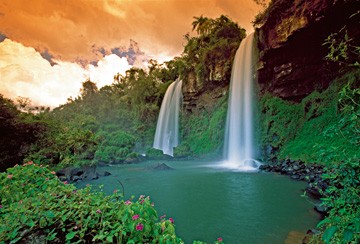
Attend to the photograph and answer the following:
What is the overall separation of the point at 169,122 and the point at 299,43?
17521 mm

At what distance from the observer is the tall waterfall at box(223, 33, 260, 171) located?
55.2ft

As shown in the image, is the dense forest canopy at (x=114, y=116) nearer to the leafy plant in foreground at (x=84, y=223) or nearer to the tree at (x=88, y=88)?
the tree at (x=88, y=88)

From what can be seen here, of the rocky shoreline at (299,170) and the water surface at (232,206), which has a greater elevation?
the rocky shoreline at (299,170)

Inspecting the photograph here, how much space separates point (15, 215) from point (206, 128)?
21495 mm

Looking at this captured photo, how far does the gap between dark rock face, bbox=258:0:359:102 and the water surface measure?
8.29 m

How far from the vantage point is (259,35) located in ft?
51.2

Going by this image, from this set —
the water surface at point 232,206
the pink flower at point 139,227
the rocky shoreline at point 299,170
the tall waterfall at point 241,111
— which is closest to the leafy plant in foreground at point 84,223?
the pink flower at point 139,227

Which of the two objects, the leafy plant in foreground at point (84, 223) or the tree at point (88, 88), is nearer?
the leafy plant in foreground at point (84, 223)

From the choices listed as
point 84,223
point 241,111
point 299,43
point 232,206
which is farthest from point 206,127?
point 84,223

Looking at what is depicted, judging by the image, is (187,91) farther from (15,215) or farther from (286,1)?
(15,215)

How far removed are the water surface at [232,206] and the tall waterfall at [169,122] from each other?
15.6 m

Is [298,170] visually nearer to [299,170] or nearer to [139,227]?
[299,170]

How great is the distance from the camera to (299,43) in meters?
13.4

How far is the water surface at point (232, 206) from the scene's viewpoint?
14.7ft
